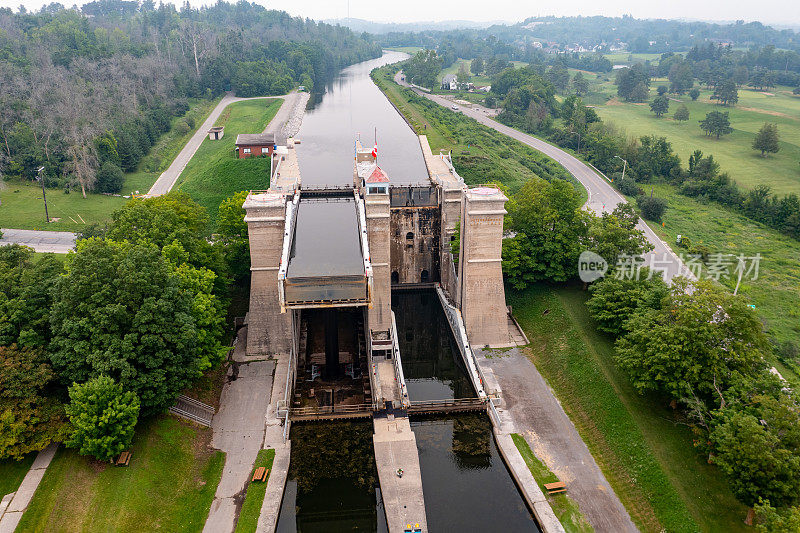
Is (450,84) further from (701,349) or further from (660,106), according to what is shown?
(701,349)

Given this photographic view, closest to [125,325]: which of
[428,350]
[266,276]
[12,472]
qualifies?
[12,472]

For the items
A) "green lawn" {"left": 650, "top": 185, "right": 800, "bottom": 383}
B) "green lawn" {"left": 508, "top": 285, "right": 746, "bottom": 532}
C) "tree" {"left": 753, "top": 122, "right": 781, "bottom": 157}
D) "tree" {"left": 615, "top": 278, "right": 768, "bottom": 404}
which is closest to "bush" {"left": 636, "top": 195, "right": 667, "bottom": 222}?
"green lawn" {"left": 650, "top": 185, "right": 800, "bottom": 383}

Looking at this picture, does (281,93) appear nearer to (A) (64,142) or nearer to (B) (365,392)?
(A) (64,142)

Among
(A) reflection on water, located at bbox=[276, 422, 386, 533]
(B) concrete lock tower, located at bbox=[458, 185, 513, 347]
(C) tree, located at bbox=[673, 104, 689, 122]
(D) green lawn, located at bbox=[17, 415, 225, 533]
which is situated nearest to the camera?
(D) green lawn, located at bbox=[17, 415, 225, 533]

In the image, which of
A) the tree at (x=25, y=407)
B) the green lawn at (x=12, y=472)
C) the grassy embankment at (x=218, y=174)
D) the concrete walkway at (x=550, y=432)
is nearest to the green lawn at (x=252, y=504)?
the tree at (x=25, y=407)

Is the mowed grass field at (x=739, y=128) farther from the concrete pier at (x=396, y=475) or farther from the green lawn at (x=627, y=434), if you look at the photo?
the concrete pier at (x=396, y=475)

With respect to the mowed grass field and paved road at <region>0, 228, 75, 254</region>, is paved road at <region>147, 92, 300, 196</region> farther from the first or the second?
the mowed grass field

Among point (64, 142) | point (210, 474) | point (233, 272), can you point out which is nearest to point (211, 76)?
point (64, 142)
